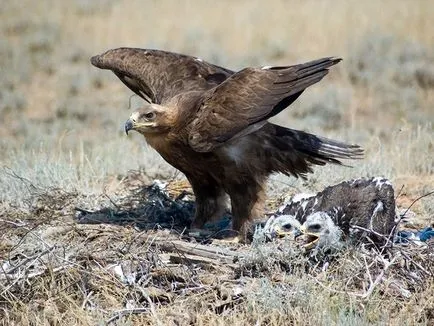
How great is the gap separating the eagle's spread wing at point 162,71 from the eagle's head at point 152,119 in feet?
1.93

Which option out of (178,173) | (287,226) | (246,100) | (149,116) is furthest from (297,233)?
(178,173)

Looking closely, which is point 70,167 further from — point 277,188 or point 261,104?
point 261,104

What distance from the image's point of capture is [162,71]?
8.38 meters

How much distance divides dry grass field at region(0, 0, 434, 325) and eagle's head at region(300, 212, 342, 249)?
165mm

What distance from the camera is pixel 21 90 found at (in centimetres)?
1878

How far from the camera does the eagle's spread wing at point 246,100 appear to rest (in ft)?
24.2

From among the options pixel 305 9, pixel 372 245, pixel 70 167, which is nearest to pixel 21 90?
pixel 305 9

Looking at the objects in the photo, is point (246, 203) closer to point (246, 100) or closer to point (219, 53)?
point (246, 100)

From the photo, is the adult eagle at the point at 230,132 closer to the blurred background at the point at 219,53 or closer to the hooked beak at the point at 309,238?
the hooked beak at the point at 309,238

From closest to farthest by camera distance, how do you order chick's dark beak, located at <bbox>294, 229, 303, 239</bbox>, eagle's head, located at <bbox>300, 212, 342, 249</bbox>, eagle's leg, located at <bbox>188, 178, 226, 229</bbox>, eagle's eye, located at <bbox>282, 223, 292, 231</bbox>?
eagle's head, located at <bbox>300, 212, 342, 249</bbox>, chick's dark beak, located at <bbox>294, 229, 303, 239</bbox>, eagle's eye, located at <bbox>282, 223, 292, 231</bbox>, eagle's leg, located at <bbox>188, 178, 226, 229</bbox>

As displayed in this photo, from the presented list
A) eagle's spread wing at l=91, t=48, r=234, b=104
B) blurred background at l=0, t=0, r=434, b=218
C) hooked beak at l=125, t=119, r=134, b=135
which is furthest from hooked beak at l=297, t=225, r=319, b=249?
blurred background at l=0, t=0, r=434, b=218

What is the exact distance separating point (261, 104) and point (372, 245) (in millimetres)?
1551

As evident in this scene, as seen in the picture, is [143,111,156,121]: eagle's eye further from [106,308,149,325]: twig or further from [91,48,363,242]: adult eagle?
[106,308,149,325]: twig

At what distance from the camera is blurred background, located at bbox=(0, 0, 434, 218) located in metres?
16.4
